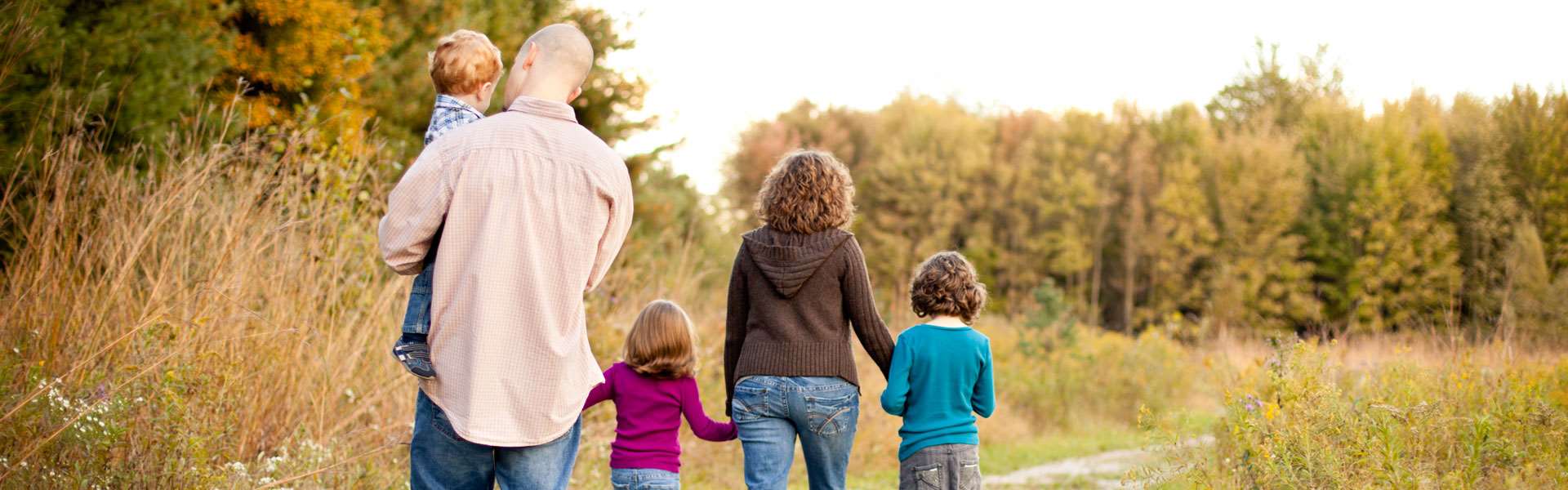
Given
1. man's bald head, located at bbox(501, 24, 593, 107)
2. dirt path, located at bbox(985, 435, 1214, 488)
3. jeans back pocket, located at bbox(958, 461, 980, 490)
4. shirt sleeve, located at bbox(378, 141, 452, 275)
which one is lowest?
dirt path, located at bbox(985, 435, 1214, 488)

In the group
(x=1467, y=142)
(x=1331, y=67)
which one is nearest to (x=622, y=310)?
(x=1467, y=142)

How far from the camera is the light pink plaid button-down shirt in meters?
2.63

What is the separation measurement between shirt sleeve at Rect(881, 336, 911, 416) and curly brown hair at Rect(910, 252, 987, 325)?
5.1 inches

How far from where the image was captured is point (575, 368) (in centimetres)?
277

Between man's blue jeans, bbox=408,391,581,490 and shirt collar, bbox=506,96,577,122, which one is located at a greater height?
shirt collar, bbox=506,96,577,122

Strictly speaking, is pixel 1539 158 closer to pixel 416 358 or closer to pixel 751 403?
pixel 751 403

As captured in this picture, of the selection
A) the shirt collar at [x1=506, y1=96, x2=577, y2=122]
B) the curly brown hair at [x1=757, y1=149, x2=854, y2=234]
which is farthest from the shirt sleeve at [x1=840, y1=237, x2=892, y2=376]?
the shirt collar at [x1=506, y1=96, x2=577, y2=122]

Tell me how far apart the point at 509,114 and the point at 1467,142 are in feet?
102

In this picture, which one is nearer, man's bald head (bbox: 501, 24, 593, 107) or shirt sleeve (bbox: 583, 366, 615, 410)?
man's bald head (bbox: 501, 24, 593, 107)

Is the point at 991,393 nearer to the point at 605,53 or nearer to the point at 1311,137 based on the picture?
the point at 605,53

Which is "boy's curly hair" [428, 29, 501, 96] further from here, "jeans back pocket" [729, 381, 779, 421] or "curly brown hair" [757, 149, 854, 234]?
"jeans back pocket" [729, 381, 779, 421]

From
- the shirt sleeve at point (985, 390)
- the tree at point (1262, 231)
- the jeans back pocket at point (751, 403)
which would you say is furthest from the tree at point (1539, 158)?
the jeans back pocket at point (751, 403)

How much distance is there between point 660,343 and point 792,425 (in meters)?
0.52

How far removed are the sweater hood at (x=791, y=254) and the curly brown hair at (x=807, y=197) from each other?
0.03 m
